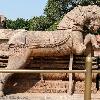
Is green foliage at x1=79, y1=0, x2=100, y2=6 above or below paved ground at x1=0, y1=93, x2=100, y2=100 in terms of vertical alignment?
above

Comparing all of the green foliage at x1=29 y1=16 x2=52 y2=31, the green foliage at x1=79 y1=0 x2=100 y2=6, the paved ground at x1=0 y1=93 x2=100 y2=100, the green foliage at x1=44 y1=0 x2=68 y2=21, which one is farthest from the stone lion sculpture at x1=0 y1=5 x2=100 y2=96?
the green foliage at x1=29 y1=16 x2=52 y2=31

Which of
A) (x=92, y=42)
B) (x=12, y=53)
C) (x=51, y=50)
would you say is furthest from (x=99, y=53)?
(x=12, y=53)

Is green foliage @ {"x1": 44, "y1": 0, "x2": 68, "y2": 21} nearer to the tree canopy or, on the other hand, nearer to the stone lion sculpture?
the tree canopy

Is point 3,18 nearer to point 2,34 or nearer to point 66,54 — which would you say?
point 2,34

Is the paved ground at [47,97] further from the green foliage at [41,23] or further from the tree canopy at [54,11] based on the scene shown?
the green foliage at [41,23]

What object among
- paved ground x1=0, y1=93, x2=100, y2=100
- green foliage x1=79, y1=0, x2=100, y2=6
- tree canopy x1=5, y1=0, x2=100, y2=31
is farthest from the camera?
tree canopy x1=5, y1=0, x2=100, y2=31

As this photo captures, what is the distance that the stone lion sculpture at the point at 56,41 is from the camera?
550cm

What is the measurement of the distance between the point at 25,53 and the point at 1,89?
2.23 feet

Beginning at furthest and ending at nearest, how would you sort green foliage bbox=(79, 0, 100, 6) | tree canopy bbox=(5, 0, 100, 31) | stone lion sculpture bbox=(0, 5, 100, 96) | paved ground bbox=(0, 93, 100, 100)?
tree canopy bbox=(5, 0, 100, 31), green foliage bbox=(79, 0, 100, 6), stone lion sculpture bbox=(0, 5, 100, 96), paved ground bbox=(0, 93, 100, 100)

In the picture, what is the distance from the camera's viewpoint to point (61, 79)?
5.68 m

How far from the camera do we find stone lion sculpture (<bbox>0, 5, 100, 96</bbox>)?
18.1 ft

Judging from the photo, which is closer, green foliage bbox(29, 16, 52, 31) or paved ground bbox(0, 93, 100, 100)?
paved ground bbox(0, 93, 100, 100)

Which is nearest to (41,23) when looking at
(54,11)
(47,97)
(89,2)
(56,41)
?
(54,11)

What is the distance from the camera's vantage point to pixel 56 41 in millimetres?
5527
